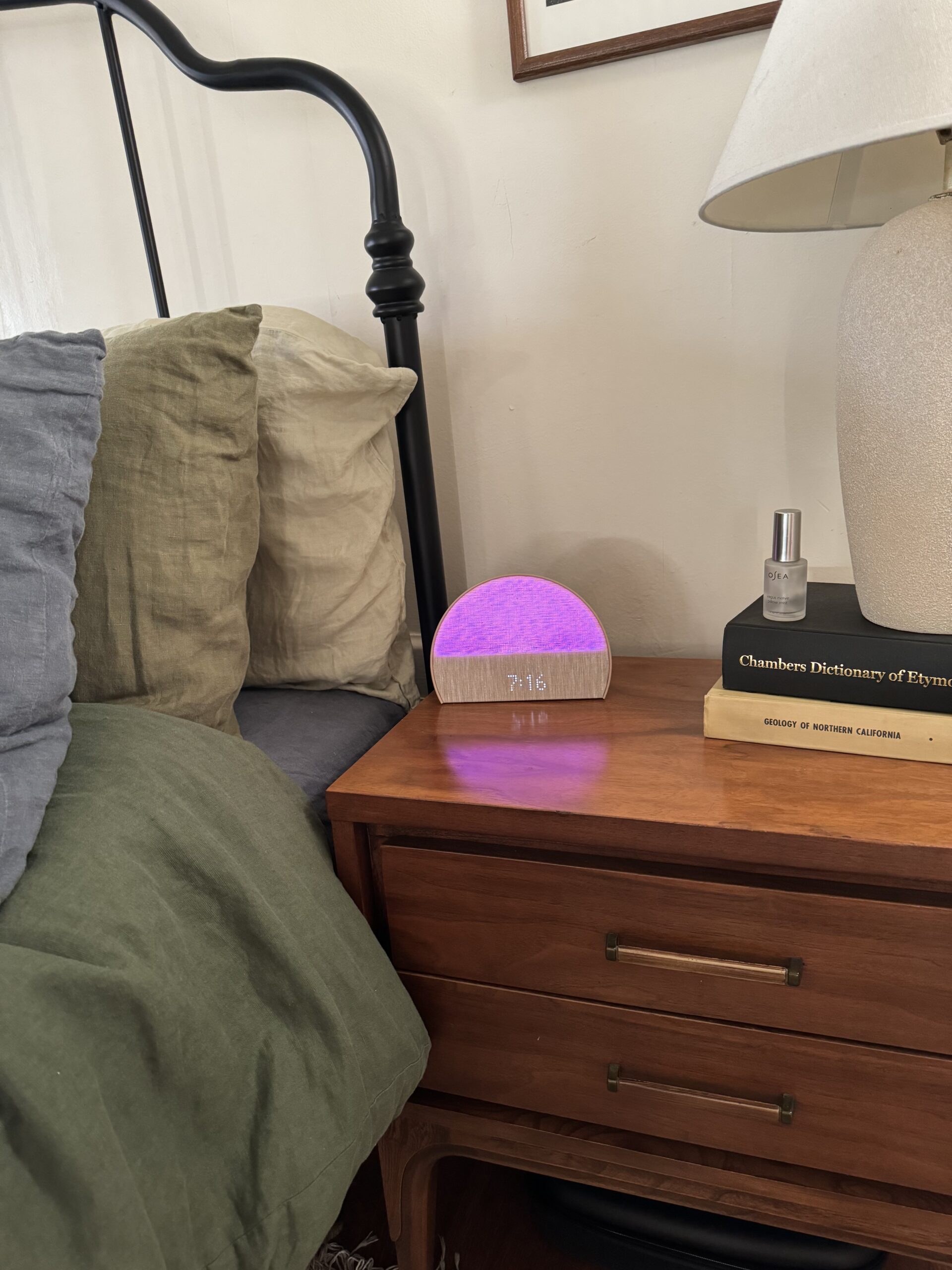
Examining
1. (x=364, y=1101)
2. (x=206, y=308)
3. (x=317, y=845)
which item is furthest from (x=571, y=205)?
(x=364, y=1101)

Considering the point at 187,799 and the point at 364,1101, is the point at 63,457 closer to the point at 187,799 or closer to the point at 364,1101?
the point at 187,799

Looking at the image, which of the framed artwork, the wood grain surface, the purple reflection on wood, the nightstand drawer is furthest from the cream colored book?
the framed artwork

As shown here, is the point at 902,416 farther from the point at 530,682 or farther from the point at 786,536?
the point at 530,682

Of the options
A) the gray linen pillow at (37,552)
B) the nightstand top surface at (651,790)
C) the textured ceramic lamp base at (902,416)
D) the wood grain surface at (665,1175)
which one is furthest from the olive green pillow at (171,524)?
the textured ceramic lamp base at (902,416)

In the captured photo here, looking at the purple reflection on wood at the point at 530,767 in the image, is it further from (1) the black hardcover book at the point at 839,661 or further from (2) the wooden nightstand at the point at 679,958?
(1) the black hardcover book at the point at 839,661

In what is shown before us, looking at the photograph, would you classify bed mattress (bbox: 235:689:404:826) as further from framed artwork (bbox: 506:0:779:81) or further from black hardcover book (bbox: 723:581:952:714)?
framed artwork (bbox: 506:0:779:81)

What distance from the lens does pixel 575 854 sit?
725 mm

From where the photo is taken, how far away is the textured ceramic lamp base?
64cm

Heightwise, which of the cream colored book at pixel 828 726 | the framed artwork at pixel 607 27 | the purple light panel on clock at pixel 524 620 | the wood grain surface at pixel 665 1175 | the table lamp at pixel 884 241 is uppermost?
the framed artwork at pixel 607 27

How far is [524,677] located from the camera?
36.2 inches

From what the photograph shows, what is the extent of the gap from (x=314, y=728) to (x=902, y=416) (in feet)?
2.08

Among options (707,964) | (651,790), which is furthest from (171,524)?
(707,964)

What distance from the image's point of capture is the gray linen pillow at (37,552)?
611 mm

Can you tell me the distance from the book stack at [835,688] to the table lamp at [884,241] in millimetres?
37
